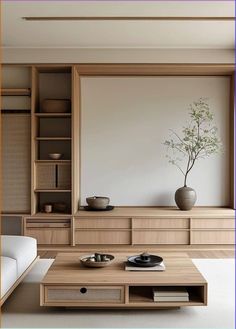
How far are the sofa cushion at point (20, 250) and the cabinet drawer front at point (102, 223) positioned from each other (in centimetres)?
106

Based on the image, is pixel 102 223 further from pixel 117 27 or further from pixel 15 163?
pixel 117 27

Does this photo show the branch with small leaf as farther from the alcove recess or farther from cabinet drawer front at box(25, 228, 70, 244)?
cabinet drawer front at box(25, 228, 70, 244)

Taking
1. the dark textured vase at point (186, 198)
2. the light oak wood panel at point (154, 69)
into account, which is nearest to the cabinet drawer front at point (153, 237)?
the dark textured vase at point (186, 198)

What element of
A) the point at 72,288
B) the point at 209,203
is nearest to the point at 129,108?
the point at 209,203

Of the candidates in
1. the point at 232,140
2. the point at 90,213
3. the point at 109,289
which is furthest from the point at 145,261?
the point at 232,140

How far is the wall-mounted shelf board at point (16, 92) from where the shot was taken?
482 cm

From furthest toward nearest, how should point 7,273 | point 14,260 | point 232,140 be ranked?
point 232,140
point 14,260
point 7,273

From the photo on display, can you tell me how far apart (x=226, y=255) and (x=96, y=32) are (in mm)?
2974

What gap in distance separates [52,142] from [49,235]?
126cm

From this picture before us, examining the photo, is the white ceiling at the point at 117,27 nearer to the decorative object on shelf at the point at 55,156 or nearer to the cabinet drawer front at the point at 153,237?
the decorative object on shelf at the point at 55,156

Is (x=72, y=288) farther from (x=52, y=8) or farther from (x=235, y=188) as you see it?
(x=235, y=188)

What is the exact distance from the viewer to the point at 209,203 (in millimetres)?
5246

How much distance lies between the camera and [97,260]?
9.95 ft

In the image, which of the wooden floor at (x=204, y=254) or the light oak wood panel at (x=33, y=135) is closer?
the wooden floor at (x=204, y=254)
